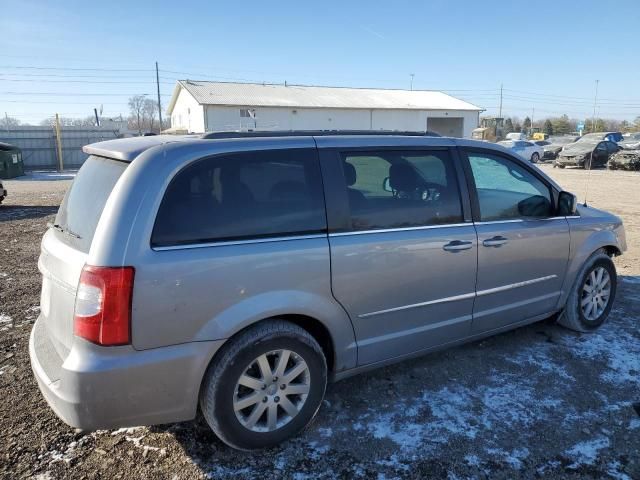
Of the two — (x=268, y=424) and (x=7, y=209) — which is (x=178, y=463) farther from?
(x=7, y=209)

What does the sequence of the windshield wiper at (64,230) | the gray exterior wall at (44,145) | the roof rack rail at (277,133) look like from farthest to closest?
the gray exterior wall at (44,145), the roof rack rail at (277,133), the windshield wiper at (64,230)

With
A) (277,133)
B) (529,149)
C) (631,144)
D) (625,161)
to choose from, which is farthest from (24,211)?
(631,144)

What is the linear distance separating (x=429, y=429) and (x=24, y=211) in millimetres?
12172

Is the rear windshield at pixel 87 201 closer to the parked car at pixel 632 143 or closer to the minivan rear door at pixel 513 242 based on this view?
the minivan rear door at pixel 513 242

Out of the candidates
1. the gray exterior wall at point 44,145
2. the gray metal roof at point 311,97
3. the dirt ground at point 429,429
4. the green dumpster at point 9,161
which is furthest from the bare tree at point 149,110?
the dirt ground at point 429,429

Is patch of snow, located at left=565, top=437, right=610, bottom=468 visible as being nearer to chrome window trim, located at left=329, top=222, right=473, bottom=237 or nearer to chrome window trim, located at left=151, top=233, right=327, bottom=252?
chrome window trim, located at left=329, top=222, right=473, bottom=237

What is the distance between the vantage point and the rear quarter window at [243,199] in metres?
2.57

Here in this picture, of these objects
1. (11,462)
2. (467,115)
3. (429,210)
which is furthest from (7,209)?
(467,115)

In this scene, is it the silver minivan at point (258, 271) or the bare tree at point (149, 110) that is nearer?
the silver minivan at point (258, 271)

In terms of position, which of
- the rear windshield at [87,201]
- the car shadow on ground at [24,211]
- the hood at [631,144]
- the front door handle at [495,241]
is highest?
the hood at [631,144]

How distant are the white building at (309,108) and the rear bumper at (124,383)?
35.3 meters

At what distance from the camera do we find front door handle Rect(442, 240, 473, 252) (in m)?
3.42

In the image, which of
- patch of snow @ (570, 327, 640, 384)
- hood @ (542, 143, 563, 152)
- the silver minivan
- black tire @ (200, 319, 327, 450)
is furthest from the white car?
black tire @ (200, 319, 327, 450)

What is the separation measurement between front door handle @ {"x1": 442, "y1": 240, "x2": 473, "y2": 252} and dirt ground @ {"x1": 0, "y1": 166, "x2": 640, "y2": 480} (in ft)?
3.30
